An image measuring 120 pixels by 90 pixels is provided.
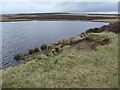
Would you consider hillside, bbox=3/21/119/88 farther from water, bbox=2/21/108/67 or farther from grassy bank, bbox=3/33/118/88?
water, bbox=2/21/108/67

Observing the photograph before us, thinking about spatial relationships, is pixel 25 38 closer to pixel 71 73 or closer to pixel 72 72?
pixel 72 72

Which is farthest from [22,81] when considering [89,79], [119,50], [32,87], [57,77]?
[119,50]

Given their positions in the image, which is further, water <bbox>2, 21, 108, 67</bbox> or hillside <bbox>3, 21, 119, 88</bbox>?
water <bbox>2, 21, 108, 67</bbox>

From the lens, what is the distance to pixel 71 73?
47.6 ft

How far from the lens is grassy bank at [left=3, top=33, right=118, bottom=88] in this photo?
12836mm

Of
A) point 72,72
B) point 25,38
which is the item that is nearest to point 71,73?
point 72,72

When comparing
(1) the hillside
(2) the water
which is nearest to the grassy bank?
(1) the hillside

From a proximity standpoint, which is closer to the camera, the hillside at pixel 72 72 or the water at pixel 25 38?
the hillside at pixel 72 72

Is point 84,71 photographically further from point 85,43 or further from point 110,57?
point 85,43

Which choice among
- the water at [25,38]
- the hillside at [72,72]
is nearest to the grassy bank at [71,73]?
the hillside at [72,72]

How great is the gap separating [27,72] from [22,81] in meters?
2.03

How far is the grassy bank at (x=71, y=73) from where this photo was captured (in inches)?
505

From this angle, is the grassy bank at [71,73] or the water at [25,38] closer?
the grassy bank at [71,73]

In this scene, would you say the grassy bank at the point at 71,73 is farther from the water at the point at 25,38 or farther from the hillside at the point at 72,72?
the water at the point at 25,38
